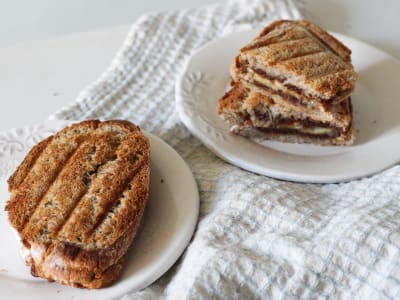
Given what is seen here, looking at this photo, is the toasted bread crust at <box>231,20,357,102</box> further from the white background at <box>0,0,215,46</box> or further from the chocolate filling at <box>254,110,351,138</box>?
the white background at <box>0,0,215,46</box>

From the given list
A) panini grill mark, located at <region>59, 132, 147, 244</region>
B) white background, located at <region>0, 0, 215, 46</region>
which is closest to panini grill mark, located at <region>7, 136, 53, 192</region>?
panini grill mark, located at <region>59, 132, 147, 244</region>

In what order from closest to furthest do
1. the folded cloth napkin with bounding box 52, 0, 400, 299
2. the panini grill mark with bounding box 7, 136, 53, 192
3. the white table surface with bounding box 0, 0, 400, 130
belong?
1. the folded cloth napkin with bounding box 52, 0, 400, 299
2. the panini grill mark with bounding box 7, 136, 53, 192
3. the white table surface with bounding box 0, 0, 400, 130

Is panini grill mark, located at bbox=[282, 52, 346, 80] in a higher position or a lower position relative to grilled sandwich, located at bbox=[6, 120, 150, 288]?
higher

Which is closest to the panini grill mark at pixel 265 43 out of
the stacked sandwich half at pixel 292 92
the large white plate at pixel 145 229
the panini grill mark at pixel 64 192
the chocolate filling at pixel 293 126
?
the stacked sandwich half at pixel 292 92

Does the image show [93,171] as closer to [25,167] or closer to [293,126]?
[25,167]

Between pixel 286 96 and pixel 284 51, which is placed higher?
pixel 284 51

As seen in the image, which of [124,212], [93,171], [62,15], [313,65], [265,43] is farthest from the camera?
[62,15]

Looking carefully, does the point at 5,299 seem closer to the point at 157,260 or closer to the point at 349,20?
the point at 157,260

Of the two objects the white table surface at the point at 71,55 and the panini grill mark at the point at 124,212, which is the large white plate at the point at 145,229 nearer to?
the panini grill mark at the point at 124,212

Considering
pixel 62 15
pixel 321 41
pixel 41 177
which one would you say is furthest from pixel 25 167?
pixel 62 15
